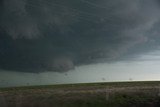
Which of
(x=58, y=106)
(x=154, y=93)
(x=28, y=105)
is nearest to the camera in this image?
(x=58, y=106)

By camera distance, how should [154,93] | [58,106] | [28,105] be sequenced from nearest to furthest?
[58,106]
[28,105]
[154,93]

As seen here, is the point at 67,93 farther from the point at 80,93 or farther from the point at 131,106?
the point at 131,106

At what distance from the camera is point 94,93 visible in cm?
12262

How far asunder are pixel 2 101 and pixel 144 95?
147ft

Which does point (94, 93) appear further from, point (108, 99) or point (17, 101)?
point (17, 101)

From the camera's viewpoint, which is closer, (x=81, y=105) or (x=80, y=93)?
(x=81, y=105)

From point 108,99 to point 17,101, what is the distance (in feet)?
90.6

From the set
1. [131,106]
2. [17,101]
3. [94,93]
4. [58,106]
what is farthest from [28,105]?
[131,106]

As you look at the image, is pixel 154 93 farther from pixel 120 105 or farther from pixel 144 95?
pixel 120 105

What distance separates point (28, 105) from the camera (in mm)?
112125

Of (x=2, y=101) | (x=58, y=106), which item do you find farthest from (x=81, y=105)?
(x=2, y=101)

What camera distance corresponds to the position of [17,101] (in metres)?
114

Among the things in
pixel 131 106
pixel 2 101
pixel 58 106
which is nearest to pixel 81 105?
pixel 58 106

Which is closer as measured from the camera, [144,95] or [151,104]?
[151,104]
